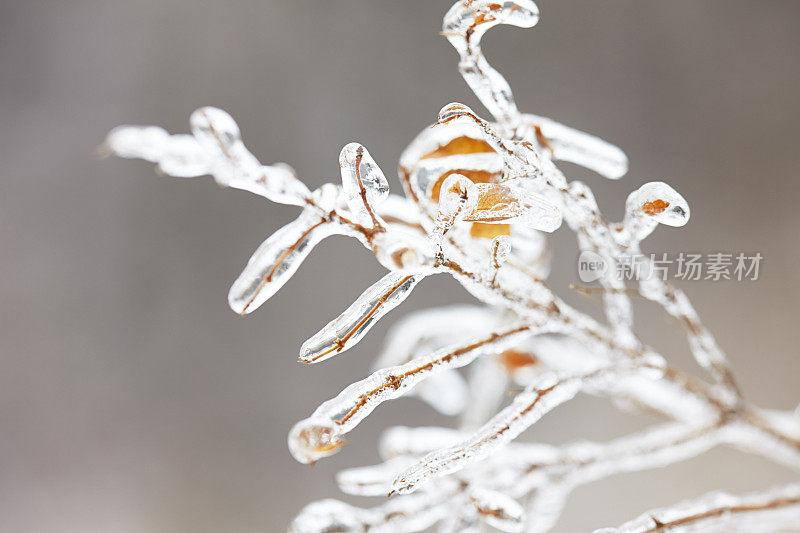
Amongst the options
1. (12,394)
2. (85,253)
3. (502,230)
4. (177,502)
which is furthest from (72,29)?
(502,230)

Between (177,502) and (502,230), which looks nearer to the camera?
(502,230)

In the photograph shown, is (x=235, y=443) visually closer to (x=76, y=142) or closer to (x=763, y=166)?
(x=76, y=142)

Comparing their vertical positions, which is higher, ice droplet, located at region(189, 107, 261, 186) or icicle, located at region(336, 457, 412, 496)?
ice droplet, located at region(189, 107, 261, 186)

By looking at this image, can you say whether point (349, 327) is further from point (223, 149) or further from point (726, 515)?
point (726, 515)

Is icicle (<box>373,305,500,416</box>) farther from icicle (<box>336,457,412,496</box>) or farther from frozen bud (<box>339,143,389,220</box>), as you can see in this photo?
frozen bud (<box>339,143,389,220</box>)

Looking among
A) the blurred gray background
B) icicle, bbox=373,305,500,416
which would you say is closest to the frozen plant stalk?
icicle, bbox=373,305,500,416

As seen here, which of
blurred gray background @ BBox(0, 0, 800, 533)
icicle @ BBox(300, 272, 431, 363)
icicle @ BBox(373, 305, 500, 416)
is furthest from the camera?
blurred gray background @ BBox(0, 0, 800, 533)
